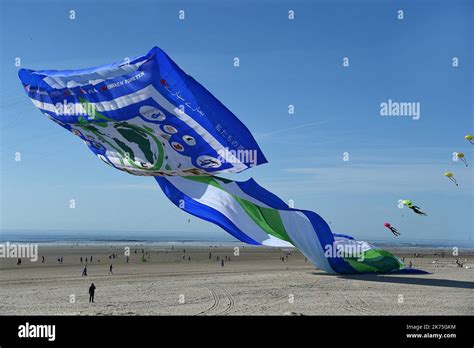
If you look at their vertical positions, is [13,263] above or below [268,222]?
below

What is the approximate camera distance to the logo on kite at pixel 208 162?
648 inches

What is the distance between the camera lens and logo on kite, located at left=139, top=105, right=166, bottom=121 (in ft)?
50.5

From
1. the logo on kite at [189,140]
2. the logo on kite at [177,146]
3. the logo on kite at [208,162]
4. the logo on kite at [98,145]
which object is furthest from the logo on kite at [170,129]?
the logo on kite at [98,145]

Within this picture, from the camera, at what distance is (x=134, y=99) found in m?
15.1

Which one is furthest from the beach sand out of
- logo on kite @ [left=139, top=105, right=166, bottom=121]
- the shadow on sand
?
logo on kite @ [left=139, top=105, right=166, bottom=121]

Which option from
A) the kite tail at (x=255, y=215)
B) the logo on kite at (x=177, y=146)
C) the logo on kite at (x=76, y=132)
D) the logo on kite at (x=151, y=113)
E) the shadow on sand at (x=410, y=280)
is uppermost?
the logo on kite at (x=151, y=113)

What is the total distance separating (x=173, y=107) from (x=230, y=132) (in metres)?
1.94

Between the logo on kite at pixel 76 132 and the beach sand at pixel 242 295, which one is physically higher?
the logo on kite at pixel 76 132

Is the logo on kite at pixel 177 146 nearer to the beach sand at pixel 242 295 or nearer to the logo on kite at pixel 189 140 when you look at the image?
the logo on kite at pixel 189 140

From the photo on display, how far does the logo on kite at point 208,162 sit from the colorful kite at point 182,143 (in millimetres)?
48

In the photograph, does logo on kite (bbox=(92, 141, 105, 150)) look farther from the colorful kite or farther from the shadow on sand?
the shadow on sand
